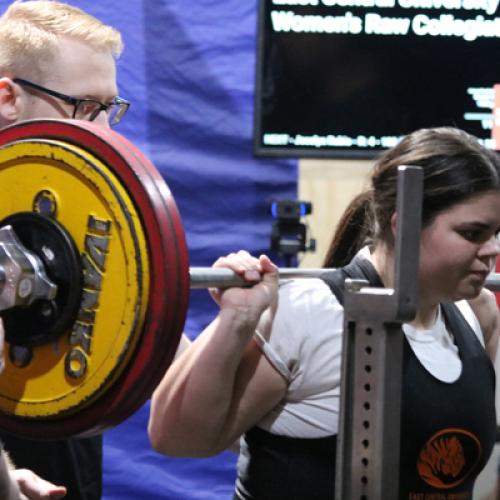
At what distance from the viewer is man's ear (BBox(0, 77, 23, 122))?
185 cm

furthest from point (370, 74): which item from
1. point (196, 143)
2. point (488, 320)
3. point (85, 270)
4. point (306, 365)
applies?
point (85, 270)

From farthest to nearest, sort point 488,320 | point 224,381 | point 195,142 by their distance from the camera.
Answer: point 195,142 → point 488,320 → point 224,381

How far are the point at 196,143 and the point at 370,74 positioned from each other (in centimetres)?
53

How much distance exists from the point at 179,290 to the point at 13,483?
319 mm

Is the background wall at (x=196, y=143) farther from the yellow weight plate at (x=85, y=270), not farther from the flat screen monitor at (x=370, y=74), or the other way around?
the yellow weight plate at (x=85, y=270)

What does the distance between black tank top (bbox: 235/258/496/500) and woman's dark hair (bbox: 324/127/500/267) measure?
13cm

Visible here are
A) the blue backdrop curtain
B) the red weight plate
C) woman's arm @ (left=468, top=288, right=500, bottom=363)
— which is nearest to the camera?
the red weight plate

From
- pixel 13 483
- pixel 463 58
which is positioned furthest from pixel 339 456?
pixel 463 58

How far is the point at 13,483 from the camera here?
1.48 m

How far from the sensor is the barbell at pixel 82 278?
1.57m

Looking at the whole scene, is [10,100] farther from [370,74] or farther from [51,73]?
[370,74]

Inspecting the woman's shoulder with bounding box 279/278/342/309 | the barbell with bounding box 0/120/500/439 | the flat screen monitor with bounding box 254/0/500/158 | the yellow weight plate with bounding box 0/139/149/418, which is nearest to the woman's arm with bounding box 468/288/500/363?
the woman's shoulder with bounding box 279/278/342/309

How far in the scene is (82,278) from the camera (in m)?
1.61

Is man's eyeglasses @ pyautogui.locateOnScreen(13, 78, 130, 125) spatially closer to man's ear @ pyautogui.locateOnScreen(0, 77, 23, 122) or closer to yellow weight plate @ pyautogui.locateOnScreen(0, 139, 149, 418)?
man's ear @ pyautogui.locateOnScreen(0, 77, 23, 122)
